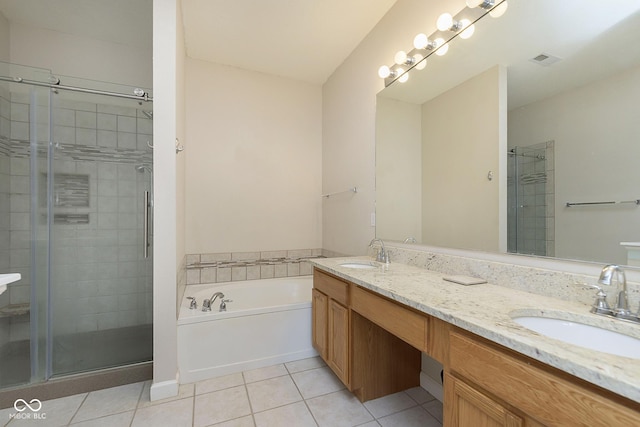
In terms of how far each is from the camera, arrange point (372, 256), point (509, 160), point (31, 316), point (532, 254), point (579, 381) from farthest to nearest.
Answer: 1. point (372, 256)
2. point (31, 316)
3. point (509, 160)
4. point (532, 254)
5. point (579, 381)

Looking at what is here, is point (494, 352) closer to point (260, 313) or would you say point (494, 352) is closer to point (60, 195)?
point (260, 313)

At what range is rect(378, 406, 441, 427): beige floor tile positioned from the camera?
149cm

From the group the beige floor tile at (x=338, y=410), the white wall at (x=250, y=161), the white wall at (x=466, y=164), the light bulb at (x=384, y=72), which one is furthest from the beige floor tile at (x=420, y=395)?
the light bulb at (x=384, y=72)

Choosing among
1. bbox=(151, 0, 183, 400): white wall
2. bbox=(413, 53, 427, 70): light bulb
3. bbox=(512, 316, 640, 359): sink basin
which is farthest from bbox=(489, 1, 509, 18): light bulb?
bbox=(151, 0, 183, 400): white wall

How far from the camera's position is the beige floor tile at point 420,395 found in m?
1.70

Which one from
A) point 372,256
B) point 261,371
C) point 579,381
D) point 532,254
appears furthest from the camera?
point 372,256

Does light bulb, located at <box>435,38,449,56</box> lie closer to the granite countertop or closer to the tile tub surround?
the granite countertop

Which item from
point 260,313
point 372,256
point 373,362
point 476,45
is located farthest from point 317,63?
point 373,362

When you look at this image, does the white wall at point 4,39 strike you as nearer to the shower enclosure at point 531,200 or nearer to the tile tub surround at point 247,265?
the tile tub surround at point 247,265

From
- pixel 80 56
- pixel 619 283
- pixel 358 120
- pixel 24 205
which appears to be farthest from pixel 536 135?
pixel 80 56

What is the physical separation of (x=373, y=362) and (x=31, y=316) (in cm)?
231

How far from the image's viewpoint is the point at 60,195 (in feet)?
6.73

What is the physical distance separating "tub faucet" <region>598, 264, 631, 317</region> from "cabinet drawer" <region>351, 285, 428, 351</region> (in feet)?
1.78

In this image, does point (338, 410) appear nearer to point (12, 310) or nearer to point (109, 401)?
point (109, 401)
